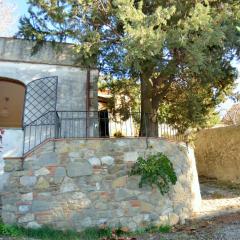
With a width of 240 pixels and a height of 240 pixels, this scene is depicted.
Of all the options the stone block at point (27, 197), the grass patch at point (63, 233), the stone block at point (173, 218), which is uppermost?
the stone block at point (27, 197)

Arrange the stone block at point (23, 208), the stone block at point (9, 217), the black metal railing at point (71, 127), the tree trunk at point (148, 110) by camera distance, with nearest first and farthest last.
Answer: the stone block at point (9, 217)
the stone block at point (23, 208)
the black metal railing at point (71, 127)
the tree trunk at point (148, 110)

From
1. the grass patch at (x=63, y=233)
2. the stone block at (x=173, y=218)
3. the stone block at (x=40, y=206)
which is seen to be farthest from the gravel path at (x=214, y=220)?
the stone block at (x=40, y=206)

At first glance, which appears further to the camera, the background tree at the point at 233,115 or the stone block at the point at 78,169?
the background tree at the point at 233,115

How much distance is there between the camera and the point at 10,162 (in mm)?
8102

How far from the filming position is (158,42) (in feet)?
23.7

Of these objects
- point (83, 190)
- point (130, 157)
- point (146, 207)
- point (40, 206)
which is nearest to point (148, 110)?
point (130, 157)

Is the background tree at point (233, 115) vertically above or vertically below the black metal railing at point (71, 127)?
above

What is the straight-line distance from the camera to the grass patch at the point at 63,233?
7.38 m

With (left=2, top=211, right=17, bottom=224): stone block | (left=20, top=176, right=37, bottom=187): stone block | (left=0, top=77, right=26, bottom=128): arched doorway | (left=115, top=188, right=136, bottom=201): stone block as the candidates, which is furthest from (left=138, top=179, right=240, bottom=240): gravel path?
(left=0, top=77, right=26, bottom=128): arched doorway

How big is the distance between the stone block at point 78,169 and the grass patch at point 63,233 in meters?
1.22

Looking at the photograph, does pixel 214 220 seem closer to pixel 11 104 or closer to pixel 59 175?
pixel 59 175

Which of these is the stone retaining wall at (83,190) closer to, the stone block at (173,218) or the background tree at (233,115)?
the stone block at (173,218)

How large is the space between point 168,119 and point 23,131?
4.34m

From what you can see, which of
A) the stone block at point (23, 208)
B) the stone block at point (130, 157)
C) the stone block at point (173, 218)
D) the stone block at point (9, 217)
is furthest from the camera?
the stone block at point (173, 218)
